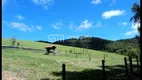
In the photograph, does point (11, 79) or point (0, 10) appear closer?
point (0, 10)

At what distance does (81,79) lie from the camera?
22859 millimetres

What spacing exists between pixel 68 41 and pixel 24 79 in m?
132

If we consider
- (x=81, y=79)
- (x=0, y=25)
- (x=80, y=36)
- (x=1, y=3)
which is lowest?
(x=81, y=79)

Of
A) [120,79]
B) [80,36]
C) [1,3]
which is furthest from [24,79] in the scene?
[80,36]

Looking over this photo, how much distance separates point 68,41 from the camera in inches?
6048

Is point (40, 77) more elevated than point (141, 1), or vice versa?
point (141, 1)

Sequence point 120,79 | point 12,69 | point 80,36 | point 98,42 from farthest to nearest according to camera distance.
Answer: point 98,42 < point 80,36 < point 12,69 < point 120,79

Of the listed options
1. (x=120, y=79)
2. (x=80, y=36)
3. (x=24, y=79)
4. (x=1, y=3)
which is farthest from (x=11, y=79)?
(x=80, y=36)

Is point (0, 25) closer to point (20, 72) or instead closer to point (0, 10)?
point (0, 10)

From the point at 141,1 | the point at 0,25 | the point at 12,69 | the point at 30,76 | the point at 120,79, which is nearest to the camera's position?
the point at 0,25

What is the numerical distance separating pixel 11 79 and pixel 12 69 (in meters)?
4.61

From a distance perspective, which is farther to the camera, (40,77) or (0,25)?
(40,77)

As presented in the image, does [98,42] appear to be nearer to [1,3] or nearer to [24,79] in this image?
[24,79]

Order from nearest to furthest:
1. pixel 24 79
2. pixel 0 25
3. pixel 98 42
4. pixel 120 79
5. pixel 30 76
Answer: pixel 0 25
pixel 120 79
pixel 24 79
pixel 30 76
pixel 98 42
